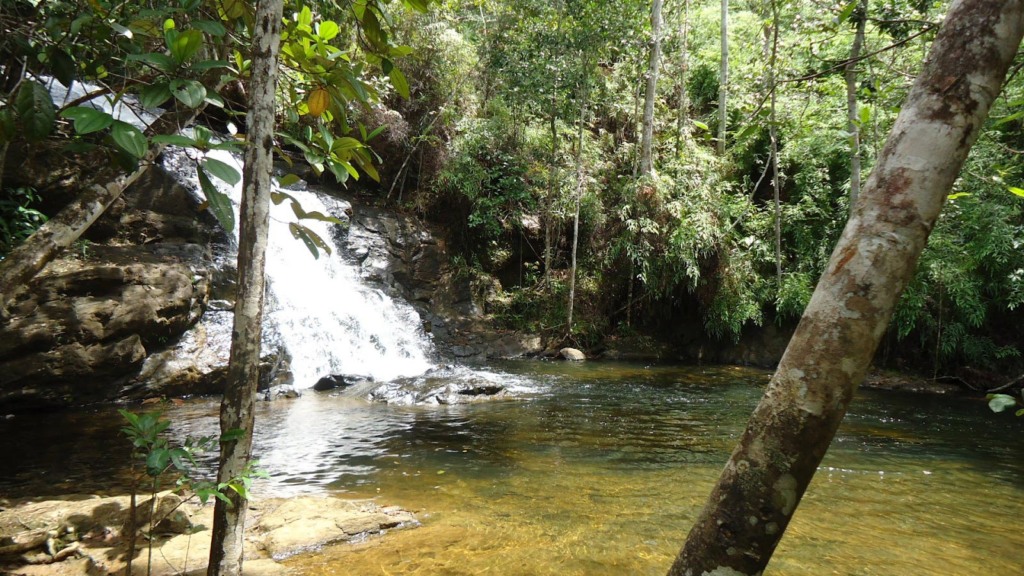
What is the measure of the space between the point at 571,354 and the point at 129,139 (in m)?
11.8

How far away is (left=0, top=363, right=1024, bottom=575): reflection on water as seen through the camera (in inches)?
131

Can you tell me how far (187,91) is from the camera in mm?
1685

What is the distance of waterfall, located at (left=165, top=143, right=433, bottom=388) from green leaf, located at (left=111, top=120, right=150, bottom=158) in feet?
26.6

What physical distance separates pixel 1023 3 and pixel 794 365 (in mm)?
1001


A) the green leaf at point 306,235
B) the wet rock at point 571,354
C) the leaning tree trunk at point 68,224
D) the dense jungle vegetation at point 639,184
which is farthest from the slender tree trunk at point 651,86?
the green leaf at point 306,235

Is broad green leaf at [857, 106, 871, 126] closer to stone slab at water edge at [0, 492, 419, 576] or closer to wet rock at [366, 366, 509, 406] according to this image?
stone slab at water edge at [0, 492, 419, 576]

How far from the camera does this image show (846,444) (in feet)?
20.6

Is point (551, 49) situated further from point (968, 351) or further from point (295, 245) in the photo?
point (968, 351)

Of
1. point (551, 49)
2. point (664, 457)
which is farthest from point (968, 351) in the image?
point (551, 49)

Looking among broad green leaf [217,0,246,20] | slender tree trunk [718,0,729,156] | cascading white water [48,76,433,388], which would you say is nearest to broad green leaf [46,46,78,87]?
broad green leaf [217,0,246,20]

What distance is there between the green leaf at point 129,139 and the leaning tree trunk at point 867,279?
1.82 m

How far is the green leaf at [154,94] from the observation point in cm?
168

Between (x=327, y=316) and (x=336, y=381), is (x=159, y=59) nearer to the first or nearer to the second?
(x=336, y=381)

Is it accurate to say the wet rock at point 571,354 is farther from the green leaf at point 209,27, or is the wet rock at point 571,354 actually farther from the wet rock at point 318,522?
the green leaf at point 209,27
